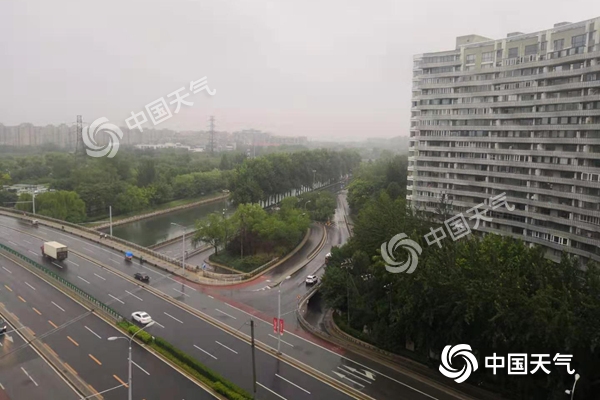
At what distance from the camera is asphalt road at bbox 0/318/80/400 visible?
1516 cm

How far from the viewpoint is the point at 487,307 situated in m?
15.1

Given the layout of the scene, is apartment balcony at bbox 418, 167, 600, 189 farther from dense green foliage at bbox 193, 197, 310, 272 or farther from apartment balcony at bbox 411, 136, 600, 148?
dense green foliage at bbox 193, 197, 310, 272

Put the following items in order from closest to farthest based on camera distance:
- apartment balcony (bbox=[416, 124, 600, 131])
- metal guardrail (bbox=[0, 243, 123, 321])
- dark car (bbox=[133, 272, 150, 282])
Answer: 1. metal guardrail (bbox=[0, 243, 123, 321])
2. apartment balcony (bbox=[416, 124, 600, 131])
3. dark car (bbox=[133, 272, 150, 282])

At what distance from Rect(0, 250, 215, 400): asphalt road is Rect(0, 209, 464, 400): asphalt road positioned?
A: 148cm

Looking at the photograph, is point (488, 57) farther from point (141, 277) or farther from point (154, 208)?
point (154, 208)

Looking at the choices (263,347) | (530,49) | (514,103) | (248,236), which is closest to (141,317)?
(263,347)

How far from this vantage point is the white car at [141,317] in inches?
812

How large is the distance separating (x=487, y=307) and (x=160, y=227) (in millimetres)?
40313

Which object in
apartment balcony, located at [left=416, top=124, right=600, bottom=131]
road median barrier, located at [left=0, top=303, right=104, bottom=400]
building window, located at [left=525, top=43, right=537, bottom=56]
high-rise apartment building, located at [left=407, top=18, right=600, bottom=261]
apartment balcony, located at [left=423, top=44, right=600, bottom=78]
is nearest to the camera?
road median barrier, located at [left=0, top=303, right=104, bottom=400]

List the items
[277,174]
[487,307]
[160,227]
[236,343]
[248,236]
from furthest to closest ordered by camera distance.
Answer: [277,174], [160,227], [248,236], [236,343], [487,307]

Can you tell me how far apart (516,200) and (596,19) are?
37.2 ft

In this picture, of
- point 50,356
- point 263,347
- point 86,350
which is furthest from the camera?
point 263,347

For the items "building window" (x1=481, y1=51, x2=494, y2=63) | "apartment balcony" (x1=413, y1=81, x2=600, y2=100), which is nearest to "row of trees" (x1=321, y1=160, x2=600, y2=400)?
"apartment balcony" (x1=413, y1=81, x2=600, y2=100)

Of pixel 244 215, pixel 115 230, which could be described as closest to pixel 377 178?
pixel 244 215
